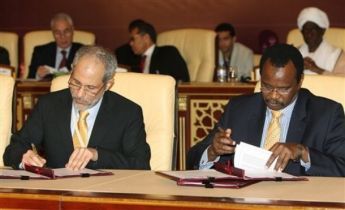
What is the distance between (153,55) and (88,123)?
4578 mm

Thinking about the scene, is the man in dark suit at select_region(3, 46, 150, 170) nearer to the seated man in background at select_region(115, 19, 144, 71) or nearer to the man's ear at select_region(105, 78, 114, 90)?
the man's ear at select_region(105, 78, 114, 90)

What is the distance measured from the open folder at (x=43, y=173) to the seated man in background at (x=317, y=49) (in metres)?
4.11

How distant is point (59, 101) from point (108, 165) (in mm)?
502

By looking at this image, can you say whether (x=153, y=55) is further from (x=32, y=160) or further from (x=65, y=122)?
(x=32, y=160)

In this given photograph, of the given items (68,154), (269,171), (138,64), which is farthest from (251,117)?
(138,64)

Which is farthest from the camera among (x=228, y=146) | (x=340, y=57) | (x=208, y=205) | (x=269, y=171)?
(x=340, y=57)

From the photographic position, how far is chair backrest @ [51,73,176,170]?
4.85 metres

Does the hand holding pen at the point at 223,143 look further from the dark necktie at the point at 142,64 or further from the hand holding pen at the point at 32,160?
the dark necktie at the point at 142,64

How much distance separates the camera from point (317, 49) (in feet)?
28.0

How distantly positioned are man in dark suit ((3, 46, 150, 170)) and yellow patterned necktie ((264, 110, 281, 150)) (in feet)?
1.94

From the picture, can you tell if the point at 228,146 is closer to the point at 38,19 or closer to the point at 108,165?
the point at 108,165

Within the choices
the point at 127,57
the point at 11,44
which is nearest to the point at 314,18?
the point at 127,57

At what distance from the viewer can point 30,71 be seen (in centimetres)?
938

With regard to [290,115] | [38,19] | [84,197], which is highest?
[38,19]
